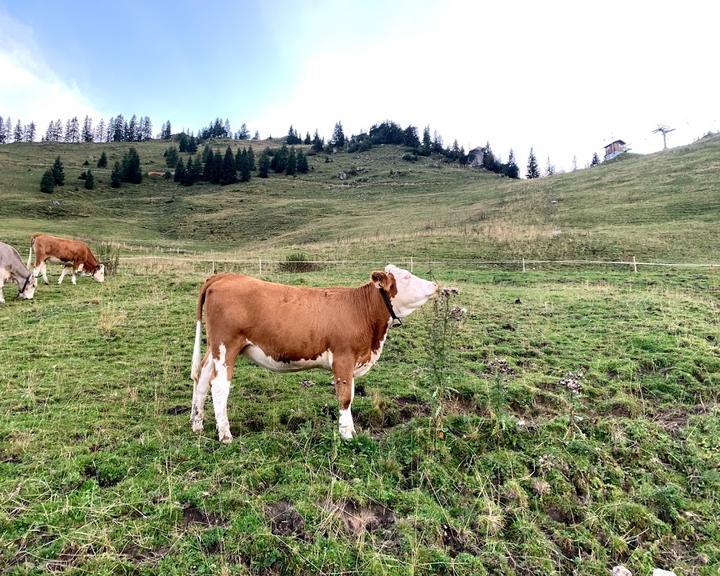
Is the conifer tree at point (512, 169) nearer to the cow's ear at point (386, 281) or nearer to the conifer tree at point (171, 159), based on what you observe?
the conifer tree at point (171, 159)

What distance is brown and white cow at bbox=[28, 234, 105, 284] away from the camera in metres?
16.9

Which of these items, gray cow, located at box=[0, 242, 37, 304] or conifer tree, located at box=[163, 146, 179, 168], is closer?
gray cow, located at box=[0, 242, 37, 304]

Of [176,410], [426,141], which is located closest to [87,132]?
[426,141]

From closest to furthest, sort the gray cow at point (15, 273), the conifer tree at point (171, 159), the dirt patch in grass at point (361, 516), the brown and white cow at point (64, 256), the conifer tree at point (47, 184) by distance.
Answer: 1. the dirt patch in grass at point (361, 516)
2. the gray cow at point (15, 273)
3. the brown and white cow at point (64, 256)
4. the conifer tree at point (47, 184)
5. the conifer tree at point (171, 159)

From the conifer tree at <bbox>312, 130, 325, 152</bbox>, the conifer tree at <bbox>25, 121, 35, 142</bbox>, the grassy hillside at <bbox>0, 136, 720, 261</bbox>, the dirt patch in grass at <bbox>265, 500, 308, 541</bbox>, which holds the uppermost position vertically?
the conifer tree at <bbox>25, 121, 35, 142</bbox>

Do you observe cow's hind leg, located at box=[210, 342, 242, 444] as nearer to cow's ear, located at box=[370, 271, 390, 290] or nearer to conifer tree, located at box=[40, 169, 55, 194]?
cow's ear, located at box=[370, 271, 390, 290]

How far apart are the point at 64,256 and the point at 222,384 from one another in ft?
51.6

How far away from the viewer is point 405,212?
5847 centimetres

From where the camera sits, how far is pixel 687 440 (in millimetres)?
5598

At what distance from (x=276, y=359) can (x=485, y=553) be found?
3276 millimetres

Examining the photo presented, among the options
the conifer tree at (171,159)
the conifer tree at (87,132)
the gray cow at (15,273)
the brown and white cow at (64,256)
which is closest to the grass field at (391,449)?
the gray cow at (15,273)

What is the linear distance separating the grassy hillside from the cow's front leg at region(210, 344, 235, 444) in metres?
24.0

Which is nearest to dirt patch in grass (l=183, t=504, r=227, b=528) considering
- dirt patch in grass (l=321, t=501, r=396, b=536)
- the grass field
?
the grass field

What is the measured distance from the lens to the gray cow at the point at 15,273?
1377 cm
